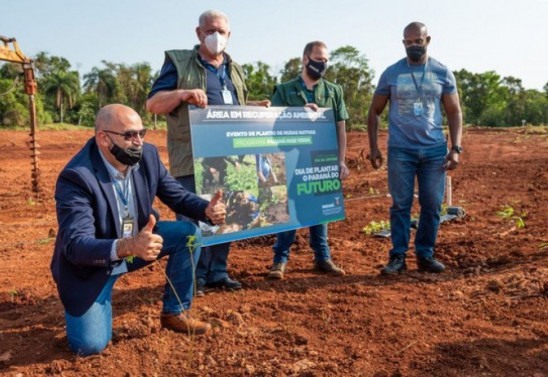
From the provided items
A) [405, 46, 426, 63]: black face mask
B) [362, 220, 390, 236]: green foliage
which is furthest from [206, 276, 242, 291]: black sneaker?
[362, 220, 390, 236]: green foliage

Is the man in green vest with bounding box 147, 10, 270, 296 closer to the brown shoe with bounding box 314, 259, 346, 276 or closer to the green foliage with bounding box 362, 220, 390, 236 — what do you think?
the brown shoe with bounding box 314, 259, 346, 276

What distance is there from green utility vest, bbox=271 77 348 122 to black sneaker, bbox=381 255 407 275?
132 cm

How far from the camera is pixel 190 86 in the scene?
151 inches

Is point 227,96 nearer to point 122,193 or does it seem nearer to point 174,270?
point 122,193

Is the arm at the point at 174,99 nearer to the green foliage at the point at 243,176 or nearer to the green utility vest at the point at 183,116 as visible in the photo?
the green utility vest at the point at 183,116

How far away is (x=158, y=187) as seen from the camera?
3.40 meters

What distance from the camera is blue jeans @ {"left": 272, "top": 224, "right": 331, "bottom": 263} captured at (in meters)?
4.61

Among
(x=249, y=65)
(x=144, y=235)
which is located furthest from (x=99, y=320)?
(x=249, y=65)

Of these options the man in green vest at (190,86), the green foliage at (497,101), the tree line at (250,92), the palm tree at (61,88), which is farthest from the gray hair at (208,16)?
the palm tree at (61,88)

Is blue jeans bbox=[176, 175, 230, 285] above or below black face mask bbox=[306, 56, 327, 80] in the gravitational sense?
below

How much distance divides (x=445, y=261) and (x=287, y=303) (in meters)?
1.91

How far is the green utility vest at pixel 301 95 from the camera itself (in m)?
4.57

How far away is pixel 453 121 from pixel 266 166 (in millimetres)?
1683

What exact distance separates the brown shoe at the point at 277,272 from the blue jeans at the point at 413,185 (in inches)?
37.4
